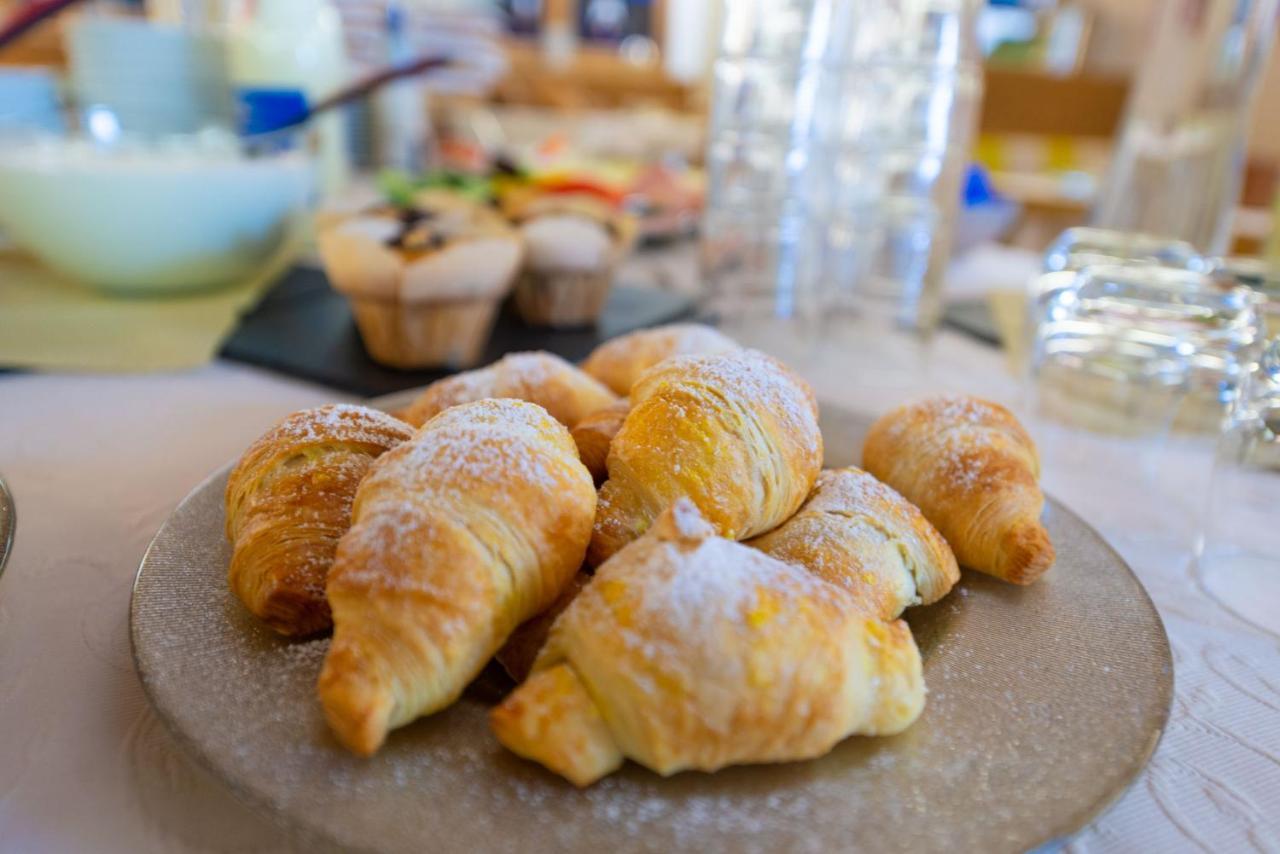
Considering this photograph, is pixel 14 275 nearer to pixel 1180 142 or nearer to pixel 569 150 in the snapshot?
pixel 569 150

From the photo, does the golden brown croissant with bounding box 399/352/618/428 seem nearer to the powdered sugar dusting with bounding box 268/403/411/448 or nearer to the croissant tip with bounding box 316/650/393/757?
the powdered sugar dusting with bounding box 268/403/411/448

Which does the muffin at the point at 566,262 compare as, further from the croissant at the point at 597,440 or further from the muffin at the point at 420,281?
the croissant at the point at 597,440

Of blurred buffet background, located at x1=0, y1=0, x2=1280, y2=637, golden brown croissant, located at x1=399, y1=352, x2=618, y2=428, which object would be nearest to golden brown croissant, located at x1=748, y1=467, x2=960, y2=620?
golden brown croissant, located at x1=399, y1=352, x2=618, y2=428

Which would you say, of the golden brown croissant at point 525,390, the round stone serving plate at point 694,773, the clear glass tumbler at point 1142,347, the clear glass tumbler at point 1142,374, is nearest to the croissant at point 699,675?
the round stone serving plate at point 694,773

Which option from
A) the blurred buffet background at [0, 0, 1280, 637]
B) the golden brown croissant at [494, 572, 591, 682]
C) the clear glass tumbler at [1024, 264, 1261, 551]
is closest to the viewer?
the golden brown croissant at [494, 572, 591, 682]

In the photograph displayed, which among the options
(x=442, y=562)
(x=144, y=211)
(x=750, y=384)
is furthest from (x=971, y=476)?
(x=144, y=211)

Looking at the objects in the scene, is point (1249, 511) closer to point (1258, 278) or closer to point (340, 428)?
point (1258, 278)
